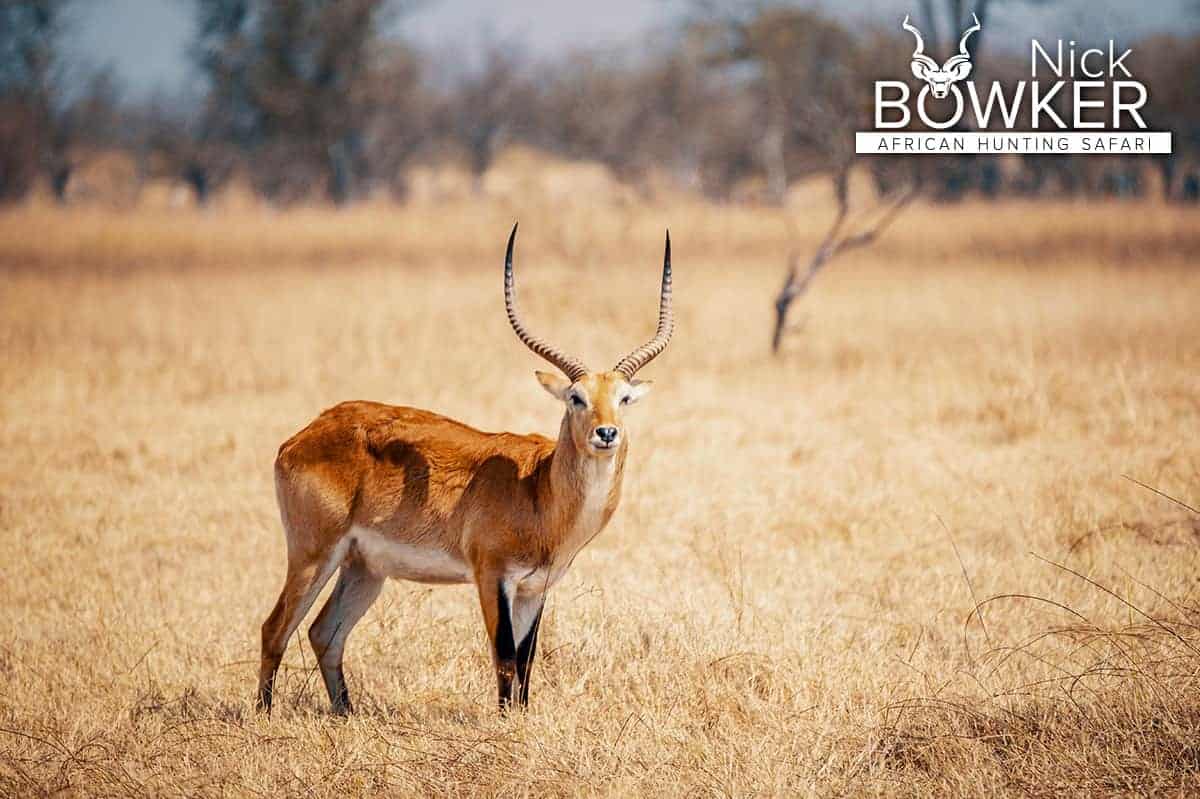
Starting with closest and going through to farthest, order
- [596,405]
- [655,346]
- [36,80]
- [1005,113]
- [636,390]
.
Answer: [596,405] → [636,390] → [655,346] → [1005,113] → [36,80]


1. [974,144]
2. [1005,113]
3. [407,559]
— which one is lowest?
[407,559]

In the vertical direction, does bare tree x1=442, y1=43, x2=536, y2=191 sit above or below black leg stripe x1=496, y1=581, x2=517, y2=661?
above

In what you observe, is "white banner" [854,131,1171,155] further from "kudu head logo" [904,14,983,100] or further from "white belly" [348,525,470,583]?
"white belly" [348,525,470,583]

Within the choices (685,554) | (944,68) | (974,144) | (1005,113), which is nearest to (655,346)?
(685,554)

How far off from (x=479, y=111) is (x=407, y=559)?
48854 millimetres

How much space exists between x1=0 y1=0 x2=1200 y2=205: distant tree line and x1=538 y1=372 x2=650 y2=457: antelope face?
1643 centimetres

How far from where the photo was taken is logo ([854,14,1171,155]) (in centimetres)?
1596

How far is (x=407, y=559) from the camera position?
18.7 feet

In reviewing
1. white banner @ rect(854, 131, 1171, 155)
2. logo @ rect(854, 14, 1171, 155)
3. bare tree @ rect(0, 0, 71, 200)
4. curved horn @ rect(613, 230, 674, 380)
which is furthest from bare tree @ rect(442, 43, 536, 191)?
curved horn @ rect(613, 230, 674, 380)

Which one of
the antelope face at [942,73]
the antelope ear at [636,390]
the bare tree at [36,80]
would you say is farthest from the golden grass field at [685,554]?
the bare tree at [36,80]

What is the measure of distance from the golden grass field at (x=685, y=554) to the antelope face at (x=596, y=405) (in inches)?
44.3

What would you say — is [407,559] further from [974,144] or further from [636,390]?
[974,144]

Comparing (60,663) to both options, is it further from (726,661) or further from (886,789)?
(886,789)

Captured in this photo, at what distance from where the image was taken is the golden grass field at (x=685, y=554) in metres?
5.12
